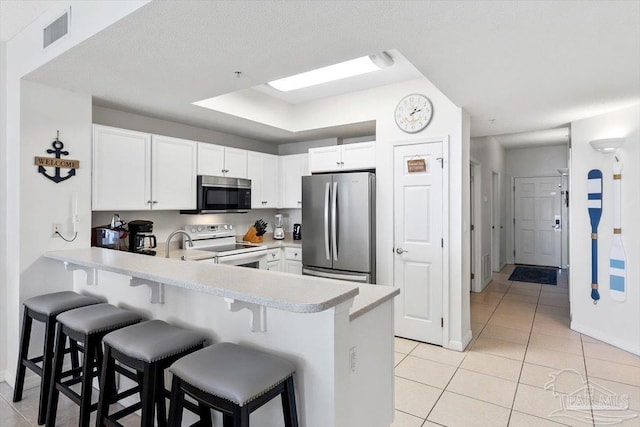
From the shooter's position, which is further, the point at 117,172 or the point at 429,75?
the point at 117,172

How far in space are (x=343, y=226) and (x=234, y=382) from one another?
2.62 meters

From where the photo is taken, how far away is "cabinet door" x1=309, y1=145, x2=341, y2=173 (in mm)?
4164

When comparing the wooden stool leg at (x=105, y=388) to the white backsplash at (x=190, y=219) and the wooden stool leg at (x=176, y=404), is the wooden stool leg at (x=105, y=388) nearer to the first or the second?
the wooden stool leg at (x=176, y=404)

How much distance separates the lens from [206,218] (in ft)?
14.9

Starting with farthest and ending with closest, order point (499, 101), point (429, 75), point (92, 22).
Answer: point (499, 101)
point (429, 75)
point (92, 22)

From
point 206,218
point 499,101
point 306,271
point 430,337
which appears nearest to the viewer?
point 499,101

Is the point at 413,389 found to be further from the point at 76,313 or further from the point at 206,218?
the point at 206,218

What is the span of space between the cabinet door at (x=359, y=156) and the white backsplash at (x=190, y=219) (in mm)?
1597

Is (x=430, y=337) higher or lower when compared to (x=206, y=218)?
lower

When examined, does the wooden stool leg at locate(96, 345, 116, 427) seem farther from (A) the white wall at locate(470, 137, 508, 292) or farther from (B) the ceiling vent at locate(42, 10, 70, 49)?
(A) the white wall at locate(470, 137, 508, 292)

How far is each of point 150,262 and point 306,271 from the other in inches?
84.3

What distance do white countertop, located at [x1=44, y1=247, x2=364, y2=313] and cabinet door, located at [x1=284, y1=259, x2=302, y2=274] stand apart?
234 cm

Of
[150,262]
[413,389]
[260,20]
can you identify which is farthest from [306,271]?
[260,20]

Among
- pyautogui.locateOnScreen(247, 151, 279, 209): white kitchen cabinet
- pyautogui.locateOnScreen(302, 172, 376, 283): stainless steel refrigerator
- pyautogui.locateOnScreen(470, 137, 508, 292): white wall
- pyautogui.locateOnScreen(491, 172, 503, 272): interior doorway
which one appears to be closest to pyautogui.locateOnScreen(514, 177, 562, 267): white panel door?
pyautogui.locateOnScreen(491, 172, 503, 272): interior doorway
